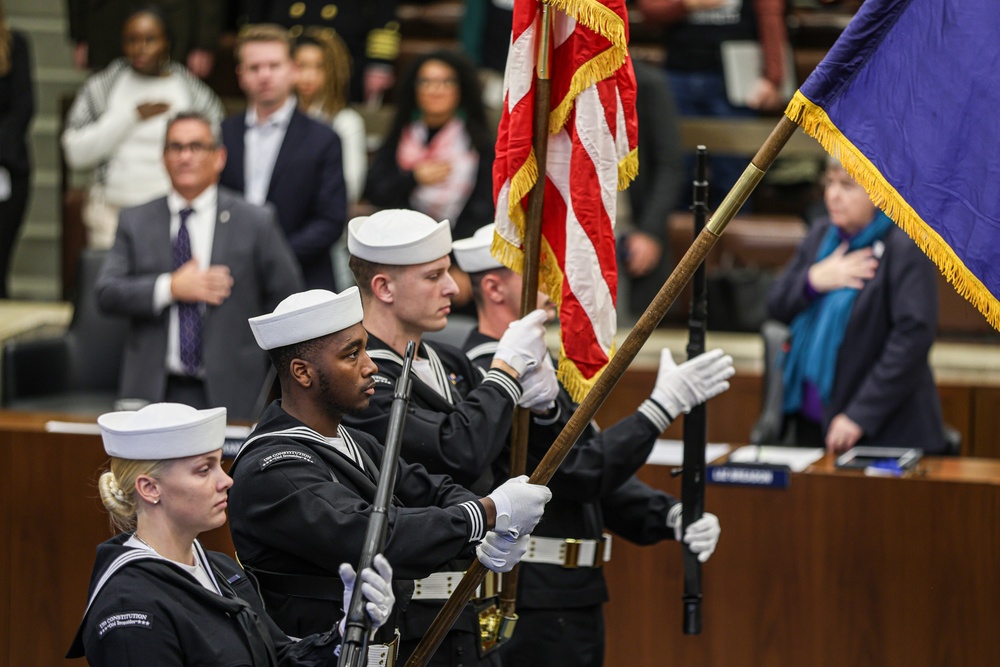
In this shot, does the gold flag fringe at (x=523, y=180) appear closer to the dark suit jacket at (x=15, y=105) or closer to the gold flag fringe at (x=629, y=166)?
the gold flag fringe at (x=629, y=166)

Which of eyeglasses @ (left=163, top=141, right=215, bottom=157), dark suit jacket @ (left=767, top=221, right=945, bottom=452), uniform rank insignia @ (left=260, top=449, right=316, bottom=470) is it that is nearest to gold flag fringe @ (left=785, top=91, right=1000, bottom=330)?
uniform rank insignia @ (left=260, top=449, right=316, bottom=470)

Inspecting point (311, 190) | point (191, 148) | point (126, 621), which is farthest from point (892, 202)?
point (311, 190)

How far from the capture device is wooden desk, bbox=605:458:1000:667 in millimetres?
5074

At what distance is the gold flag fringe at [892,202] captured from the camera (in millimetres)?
3455

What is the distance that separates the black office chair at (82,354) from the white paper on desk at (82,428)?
1.39 meters

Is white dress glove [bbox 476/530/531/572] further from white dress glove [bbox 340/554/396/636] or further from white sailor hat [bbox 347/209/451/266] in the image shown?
white sailor hat [bbox 347/209/451/266]

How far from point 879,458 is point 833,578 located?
49cm

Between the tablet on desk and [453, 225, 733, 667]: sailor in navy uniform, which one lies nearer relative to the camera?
[453, 225, 733, 667]: sailor in navy uniform

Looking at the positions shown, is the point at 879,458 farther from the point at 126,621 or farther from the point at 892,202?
the point at 126,621

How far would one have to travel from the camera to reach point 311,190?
23.8ft

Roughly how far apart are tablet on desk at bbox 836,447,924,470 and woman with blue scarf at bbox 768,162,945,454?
1.41 ft

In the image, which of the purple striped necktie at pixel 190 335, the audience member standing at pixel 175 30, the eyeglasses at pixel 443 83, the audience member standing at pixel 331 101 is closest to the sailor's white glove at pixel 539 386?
the purple striped necktie at pixel 190 335

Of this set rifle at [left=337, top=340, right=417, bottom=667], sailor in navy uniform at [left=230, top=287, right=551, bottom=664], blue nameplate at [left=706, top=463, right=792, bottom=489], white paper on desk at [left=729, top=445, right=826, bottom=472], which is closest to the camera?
rifle at [left=337, top=340, right=417, bottom=667]

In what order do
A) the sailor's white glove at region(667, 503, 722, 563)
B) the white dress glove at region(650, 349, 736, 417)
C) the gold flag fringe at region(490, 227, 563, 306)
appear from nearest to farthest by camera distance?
the gold flag fringe at region(490, 227, 563, 306)
the white dress glove at region(650, 349, 736, 417)
the sailor's white glove at region(667, 503, 722, 563)
